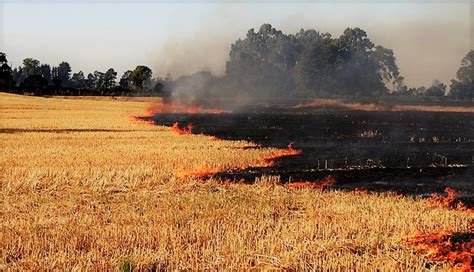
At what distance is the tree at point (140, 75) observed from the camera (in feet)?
389

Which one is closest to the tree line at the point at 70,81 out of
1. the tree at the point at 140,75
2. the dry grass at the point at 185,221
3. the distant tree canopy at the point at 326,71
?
the tree at the point at 140,75

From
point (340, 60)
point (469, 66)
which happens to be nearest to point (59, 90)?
point (340, 60)

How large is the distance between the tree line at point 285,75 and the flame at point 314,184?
55742mm

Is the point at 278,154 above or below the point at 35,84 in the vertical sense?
below

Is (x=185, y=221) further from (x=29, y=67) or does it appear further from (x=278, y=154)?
(x=29, y=67)

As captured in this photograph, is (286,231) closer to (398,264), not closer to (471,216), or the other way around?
(398,264)

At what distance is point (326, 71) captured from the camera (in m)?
101

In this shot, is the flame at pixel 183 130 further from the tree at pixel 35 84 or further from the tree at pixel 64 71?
the tree at pixel 64 71

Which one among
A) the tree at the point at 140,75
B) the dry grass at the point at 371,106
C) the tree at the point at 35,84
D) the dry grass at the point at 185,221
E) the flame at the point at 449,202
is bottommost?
the dry grass at the point at 185,221

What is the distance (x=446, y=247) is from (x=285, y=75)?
10433 cm

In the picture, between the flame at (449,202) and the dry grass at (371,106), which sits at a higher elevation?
the dry grass at (371,106)

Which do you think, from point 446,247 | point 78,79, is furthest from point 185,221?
point 78,79

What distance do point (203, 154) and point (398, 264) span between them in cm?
1431

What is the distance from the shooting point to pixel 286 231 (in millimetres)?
9734
